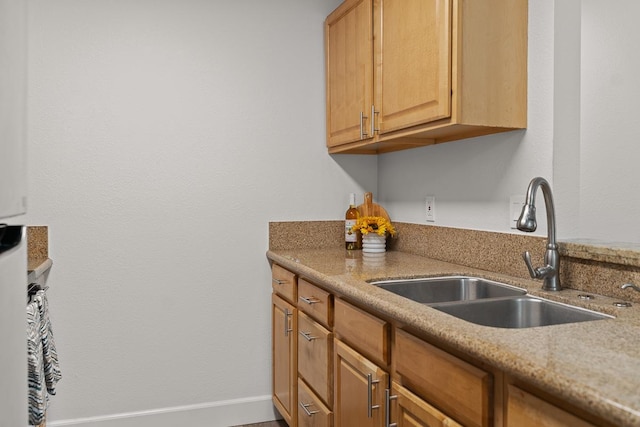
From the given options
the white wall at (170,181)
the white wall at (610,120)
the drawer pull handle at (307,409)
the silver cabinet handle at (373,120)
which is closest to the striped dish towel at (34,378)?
the white wall at (170,181)

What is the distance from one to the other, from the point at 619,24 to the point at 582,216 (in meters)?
0.67

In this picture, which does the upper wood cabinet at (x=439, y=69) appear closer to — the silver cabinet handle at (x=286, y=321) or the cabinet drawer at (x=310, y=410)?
the silver cabinet handle at (x=286, y=321)

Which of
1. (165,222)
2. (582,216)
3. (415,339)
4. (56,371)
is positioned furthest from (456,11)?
(56,371)

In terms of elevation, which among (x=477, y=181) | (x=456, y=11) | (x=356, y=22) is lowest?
(x=477, y=181)

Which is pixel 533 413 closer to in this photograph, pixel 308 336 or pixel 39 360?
pixel 308 336

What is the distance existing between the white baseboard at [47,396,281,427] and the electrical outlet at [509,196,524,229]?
1565mm

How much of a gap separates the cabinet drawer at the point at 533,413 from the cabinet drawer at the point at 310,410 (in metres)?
1.01

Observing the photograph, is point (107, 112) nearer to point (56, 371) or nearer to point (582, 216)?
point (56, 371)

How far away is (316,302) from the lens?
78.0 inches

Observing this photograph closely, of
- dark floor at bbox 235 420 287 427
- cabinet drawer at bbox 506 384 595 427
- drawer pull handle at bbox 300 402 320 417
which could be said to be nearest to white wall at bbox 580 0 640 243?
cabinet drawer at bbox 506 384 595 427

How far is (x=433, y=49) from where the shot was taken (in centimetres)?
176

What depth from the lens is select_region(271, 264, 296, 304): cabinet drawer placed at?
2.29 m

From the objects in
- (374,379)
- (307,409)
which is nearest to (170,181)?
(307,409)

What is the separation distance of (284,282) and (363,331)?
2.95 feet
